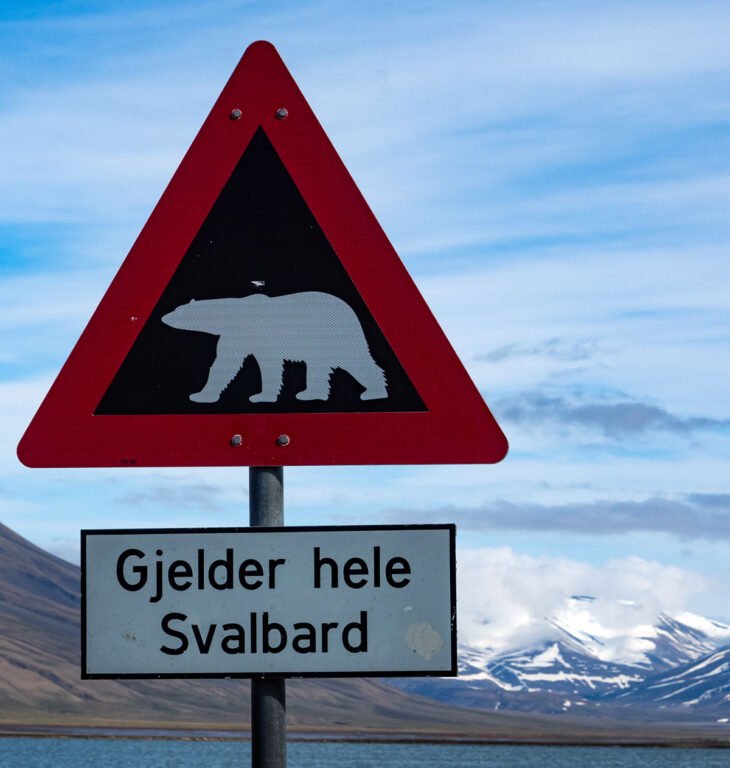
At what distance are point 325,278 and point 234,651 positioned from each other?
1.13m

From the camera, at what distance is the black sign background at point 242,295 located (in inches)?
163

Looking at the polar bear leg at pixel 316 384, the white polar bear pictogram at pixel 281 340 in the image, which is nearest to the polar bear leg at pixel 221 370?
the white polar bear pictogram at pixel 281 340

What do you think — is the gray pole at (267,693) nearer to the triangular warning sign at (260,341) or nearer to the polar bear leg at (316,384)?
the triangular warning sign at (260,341)

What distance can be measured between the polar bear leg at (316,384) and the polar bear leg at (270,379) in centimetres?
7

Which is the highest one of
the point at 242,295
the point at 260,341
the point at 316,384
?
Result: the point at 242,295

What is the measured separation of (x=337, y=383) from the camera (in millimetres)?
4152

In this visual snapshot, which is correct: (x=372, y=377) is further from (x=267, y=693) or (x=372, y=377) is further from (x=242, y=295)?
(x=267, y=693)

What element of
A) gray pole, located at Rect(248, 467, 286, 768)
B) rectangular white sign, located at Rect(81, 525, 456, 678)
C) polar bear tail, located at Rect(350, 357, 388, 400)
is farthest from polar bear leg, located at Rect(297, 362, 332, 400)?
rectangular white sign, located at Rect(81, 525, 456, 678)

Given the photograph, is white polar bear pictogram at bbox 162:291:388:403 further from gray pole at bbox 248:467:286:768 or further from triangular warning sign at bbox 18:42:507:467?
gray pole at bbox 248:467:286:768

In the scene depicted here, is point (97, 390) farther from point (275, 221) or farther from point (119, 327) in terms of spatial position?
point (275, 221)

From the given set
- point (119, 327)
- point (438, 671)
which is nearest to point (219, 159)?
point (119, 327)

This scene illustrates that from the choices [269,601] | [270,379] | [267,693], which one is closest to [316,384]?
[270,379]

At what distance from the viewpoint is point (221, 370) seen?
4137 millimetres

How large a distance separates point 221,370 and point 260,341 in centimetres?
15
